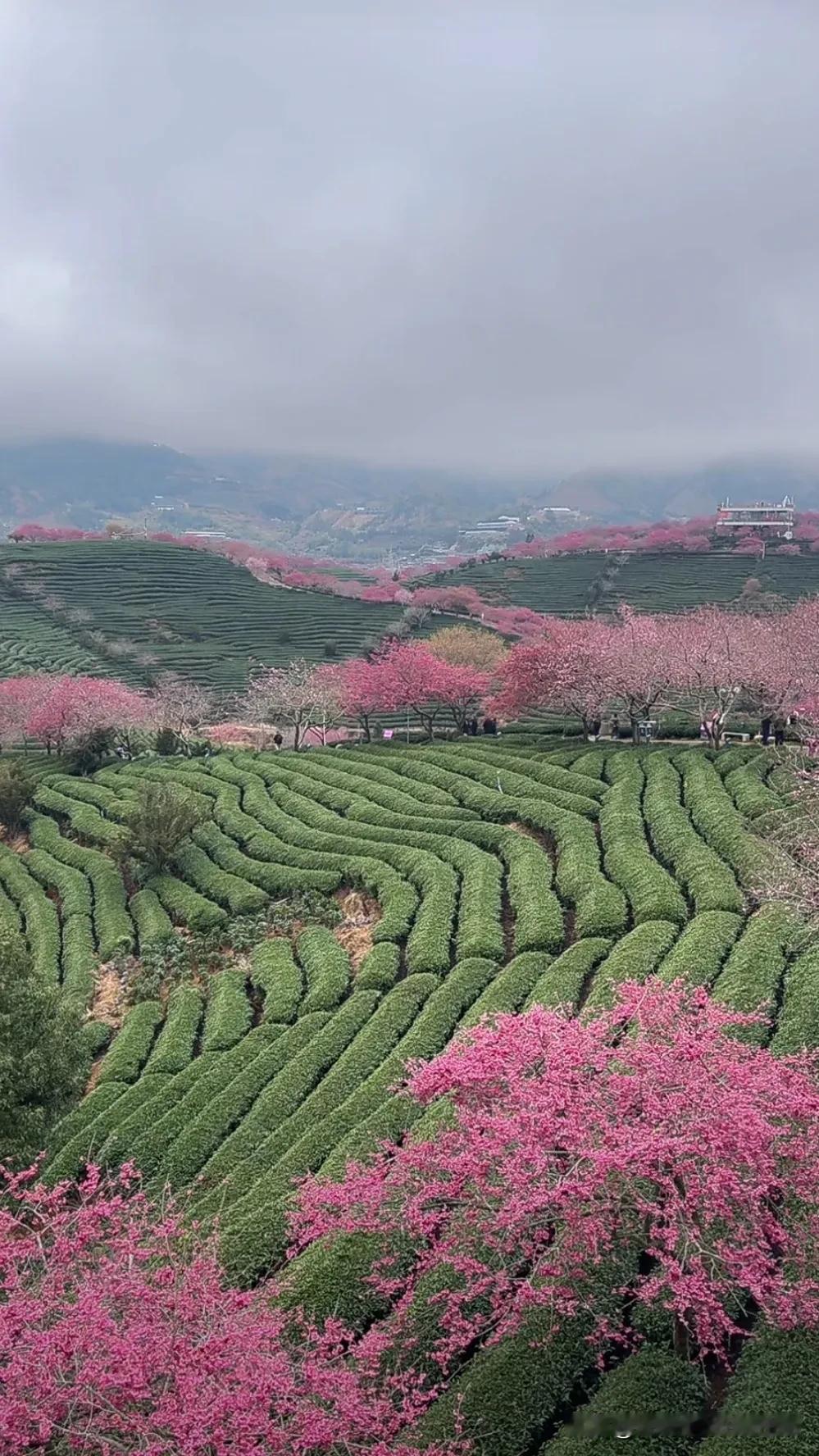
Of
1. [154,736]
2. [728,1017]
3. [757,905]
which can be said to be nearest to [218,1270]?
[728,1017]

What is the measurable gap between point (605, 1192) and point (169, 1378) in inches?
204

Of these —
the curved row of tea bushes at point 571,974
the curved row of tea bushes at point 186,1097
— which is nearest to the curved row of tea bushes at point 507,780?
the curved row of tea bushes at point 571,974

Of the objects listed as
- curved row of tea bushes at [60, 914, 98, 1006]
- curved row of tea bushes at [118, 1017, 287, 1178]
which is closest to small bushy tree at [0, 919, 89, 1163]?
curved row of tea bushes at [118, 1017, 287, 1178]

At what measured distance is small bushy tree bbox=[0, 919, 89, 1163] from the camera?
18766 mm

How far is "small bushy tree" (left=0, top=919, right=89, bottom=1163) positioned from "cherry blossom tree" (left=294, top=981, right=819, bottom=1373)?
761cm

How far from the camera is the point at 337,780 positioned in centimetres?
4097

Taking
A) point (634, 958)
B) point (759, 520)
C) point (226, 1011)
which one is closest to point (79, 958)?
point (226, 1011)

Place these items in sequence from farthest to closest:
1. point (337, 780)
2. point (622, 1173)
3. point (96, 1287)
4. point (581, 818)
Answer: point (337, 780), point (581, 818), point (622, 1173), point (96, 1287)

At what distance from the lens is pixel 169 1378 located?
33.5ft

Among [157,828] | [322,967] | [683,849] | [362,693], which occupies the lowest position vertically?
[322,967]

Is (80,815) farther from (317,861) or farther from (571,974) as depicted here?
(571,974)

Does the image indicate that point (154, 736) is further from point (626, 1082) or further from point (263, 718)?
point (626, 1082)

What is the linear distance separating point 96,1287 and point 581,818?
2319cm

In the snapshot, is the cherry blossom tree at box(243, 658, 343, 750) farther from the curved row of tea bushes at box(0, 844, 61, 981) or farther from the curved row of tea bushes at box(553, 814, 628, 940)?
the curved row of tea bushes at box(553, 814, 628, 940)
